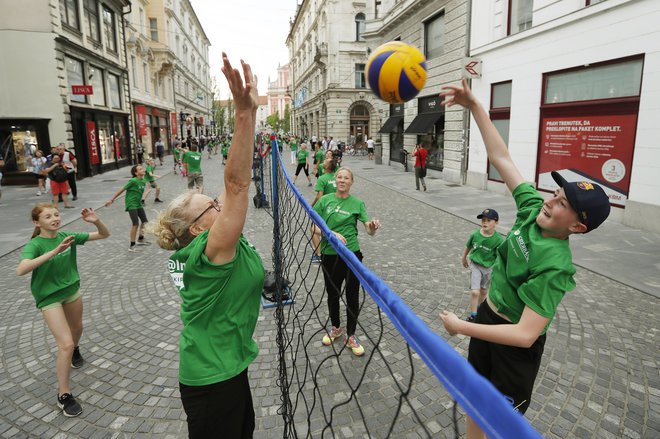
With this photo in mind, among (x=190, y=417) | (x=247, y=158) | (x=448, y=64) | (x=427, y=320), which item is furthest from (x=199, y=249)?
(x=448, y=64)

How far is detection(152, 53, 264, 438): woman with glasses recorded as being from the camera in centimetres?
195

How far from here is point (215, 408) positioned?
213cm

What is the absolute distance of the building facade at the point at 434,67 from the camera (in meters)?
17.1

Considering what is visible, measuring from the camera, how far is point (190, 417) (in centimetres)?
213

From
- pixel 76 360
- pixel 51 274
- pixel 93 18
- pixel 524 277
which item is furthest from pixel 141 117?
pixel 524 277

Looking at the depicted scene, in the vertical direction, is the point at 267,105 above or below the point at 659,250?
above

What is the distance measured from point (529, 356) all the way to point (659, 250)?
756 centimetres

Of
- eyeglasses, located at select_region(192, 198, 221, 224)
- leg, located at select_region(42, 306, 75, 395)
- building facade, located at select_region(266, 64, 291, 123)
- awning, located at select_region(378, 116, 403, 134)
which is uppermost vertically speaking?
building facade, located at select_region(266, 64, 291, 123)

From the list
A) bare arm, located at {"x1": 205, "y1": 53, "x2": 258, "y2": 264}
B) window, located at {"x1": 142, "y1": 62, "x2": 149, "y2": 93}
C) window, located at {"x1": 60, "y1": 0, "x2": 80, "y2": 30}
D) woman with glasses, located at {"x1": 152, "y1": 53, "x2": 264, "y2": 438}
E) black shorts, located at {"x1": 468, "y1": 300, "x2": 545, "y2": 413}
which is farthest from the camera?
window, located at {"x1": 142, "y1": 62, "x2": 149, "y2": 93}

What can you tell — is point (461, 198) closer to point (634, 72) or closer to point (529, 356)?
point (634, 72)

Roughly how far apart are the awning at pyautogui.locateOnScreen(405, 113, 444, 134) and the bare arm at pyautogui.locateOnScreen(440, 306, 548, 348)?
18.3 meters

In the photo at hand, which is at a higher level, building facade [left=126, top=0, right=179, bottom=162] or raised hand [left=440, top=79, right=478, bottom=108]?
building facade [left=126, top=0, right=179, bottom=162]

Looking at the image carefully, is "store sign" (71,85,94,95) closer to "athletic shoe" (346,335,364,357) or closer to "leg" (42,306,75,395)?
"leg" (42,306,75,395)

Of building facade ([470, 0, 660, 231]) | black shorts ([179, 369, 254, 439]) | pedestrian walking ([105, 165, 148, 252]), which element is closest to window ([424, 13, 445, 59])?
building facade ([470, 0, 660, 231])
